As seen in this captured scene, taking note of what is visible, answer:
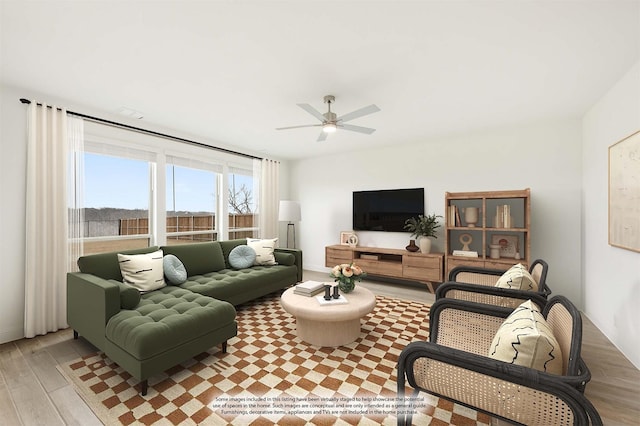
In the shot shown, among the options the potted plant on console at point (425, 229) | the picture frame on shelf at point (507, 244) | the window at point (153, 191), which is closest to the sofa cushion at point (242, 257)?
the window at point (153, 191)

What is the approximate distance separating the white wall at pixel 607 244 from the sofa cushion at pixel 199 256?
424 cm

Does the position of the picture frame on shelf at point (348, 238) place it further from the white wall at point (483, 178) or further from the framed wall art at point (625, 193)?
the framed wall art at point (625, 193)

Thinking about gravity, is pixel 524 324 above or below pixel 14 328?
above

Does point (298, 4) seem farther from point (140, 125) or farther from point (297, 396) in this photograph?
point (140, 125)

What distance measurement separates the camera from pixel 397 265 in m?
4.39

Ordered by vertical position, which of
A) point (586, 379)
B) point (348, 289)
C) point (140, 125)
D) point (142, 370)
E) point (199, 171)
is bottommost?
point (142, 370)

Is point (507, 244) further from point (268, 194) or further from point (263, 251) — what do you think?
point (268, 194)

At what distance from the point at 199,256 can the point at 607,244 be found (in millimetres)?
4512

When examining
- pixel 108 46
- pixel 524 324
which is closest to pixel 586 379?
pixel 524 324

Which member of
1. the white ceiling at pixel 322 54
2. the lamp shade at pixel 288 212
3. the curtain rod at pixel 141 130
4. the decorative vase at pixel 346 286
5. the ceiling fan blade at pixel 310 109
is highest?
the white ceiling at pixel 322 54

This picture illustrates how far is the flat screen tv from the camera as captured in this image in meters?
4.64

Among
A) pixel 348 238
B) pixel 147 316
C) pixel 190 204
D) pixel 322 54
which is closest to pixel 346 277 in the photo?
pixel 147 316

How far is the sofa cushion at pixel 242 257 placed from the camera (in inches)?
153

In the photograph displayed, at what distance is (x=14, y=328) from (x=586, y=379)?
14.0 feet
